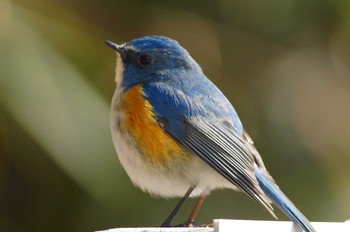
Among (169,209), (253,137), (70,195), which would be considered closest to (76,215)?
(70,195)

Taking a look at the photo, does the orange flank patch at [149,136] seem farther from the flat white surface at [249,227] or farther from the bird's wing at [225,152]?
the flat white surface at [249,227]

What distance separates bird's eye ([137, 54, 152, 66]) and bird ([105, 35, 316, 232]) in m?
0.02

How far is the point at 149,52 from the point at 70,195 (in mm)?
936

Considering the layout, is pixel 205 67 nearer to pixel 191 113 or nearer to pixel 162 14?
pixel 162 14

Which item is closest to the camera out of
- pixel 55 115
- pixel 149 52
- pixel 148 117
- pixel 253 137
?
pixel 148 117

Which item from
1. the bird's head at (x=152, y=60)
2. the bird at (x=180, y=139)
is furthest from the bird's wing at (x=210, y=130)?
the bird's head at (x=152, y=60)

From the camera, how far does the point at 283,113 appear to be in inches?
228

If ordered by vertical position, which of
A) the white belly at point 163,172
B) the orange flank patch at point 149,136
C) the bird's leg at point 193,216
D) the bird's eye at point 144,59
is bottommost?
the bird's leg at point 193,216

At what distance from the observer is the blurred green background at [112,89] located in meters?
5.25

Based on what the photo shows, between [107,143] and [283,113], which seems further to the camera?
[283,113]

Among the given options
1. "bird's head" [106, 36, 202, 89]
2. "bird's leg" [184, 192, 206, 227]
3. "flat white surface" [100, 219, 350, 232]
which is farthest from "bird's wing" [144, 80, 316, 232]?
"flat white surface" [100, 219, 350, 232]

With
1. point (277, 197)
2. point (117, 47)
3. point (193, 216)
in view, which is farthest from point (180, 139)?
point (117, 47)

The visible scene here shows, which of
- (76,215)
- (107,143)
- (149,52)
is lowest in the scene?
(76,215)

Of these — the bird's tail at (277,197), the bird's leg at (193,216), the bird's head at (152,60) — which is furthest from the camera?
the bird's head at (152,60)
